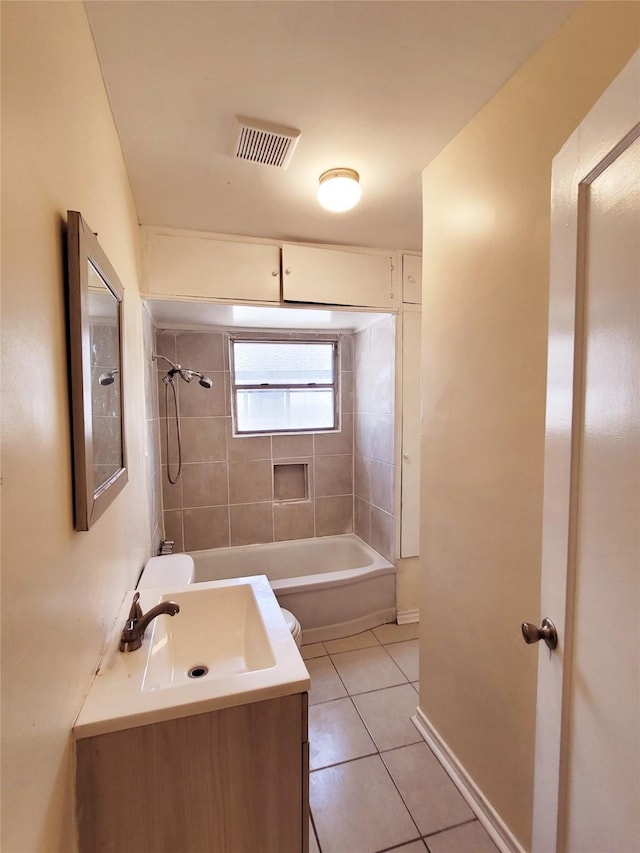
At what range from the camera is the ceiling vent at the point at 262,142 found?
1.36m

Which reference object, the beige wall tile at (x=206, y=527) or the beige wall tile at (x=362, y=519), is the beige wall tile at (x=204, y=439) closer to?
the beige wall tile at (x=206, y=527)

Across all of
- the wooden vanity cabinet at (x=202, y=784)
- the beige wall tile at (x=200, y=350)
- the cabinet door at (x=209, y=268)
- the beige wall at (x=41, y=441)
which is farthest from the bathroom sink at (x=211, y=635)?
the beige wall tile at (x=200, y=350)

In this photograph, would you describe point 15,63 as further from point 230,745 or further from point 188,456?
point 188,456

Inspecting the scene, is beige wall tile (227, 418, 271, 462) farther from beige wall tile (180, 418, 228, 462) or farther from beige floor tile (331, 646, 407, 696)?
beige floor tile (331, 646, 407, 696)

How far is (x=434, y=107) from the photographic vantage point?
130 centimetres

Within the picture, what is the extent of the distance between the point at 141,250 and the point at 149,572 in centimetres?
161

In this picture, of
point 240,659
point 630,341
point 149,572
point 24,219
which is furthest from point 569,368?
point 149,572

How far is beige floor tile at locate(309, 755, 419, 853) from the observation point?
52.0 inches

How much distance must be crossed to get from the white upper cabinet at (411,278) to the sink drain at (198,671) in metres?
2.20

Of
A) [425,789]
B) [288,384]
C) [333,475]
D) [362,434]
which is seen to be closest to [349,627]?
[425,789]

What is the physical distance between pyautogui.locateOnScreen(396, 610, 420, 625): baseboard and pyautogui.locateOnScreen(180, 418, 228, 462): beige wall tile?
171 centimetres

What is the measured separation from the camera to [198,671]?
127cm

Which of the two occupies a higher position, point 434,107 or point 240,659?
point 434,107

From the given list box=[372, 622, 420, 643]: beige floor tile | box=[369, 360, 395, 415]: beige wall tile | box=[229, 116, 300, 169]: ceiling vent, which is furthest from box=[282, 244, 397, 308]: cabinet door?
box=[372, 622, 420, 643]: beige floor tile
